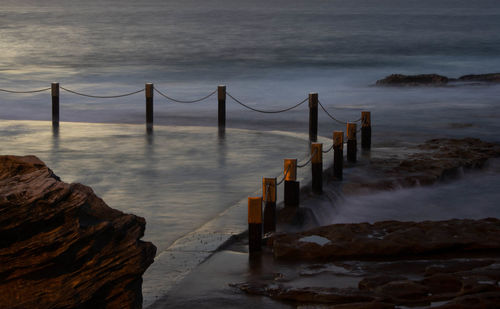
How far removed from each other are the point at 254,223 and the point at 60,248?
262 centimetres

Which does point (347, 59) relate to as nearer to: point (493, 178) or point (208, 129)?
point (208, 129)

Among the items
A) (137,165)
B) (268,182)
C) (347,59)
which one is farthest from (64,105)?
(347,59)

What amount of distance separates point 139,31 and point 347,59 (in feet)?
101

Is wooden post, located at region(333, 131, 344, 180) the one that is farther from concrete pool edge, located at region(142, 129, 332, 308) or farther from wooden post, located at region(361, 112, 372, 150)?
wooden post, located at region(361, 112, 372, 150)

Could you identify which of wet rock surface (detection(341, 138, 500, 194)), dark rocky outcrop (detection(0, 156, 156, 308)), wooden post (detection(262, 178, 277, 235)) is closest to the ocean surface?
wet rock surface (detection(341, 138, 500, 194))

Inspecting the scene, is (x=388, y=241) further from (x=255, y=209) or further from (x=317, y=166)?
(x=317, y=166)

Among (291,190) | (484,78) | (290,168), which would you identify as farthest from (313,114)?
(484,78)

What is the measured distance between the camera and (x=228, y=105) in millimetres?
23266

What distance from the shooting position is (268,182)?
652 centimetres

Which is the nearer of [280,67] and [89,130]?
[89,130]

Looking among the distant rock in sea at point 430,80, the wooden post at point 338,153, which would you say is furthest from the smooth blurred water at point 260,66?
the wooden post at point 338,153

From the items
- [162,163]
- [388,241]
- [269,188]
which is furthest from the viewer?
[162,163]

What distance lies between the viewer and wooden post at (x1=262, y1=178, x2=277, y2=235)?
21.4ft

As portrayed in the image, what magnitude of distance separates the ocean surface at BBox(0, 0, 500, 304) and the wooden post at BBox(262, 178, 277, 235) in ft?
2.70
